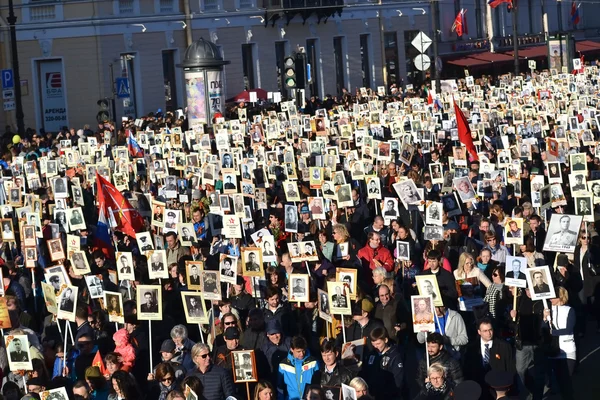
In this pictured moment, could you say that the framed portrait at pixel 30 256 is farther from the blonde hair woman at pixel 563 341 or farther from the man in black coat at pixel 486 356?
the blonde hair woman at pixel 563 341

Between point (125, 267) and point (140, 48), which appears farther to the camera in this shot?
point (140, 48)

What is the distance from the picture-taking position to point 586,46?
77.5 metres

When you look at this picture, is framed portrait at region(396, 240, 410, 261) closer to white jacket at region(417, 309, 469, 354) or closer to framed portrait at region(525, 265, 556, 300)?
white jacket at region(417, 309, 469, 354)

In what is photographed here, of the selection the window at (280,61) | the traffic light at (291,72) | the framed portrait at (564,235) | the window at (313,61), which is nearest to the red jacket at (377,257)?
the framed portrait at (564,235)

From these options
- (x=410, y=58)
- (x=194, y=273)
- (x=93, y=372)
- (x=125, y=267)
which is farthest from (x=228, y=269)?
(x=410, y=58)

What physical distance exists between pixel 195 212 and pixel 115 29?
2917cm

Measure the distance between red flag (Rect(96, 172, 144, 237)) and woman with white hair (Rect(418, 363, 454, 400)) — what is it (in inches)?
360

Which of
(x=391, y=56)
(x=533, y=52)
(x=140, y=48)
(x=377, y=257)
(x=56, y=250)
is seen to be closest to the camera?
(x=377, y=257)

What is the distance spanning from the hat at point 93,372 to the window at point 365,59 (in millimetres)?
48802

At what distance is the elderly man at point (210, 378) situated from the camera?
11680mm

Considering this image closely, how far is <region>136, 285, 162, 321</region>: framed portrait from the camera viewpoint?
13.5 metres

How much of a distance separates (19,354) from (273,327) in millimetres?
2289

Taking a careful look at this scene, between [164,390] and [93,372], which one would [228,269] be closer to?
[93,372]

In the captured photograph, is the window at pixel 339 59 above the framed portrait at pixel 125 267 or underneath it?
above
